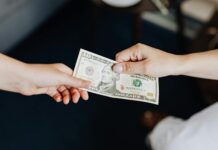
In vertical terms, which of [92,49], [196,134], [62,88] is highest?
[92,49]

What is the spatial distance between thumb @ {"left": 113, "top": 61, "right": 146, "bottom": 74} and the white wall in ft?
2.30

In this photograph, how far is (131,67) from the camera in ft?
3.10

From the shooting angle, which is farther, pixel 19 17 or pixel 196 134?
pixel 19 17

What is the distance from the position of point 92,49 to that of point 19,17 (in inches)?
14.9

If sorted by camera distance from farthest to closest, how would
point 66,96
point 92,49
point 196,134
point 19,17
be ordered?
1. point 92,49
2. point 19,17
3. point 66,96
4. point 196,134

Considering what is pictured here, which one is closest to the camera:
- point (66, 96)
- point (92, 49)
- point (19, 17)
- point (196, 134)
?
point (196, 134)

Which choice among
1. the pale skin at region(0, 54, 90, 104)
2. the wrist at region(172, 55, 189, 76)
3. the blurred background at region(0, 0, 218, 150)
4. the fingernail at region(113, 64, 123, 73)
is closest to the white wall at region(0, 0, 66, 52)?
the blurred background at region(0, 0, 218, 150)

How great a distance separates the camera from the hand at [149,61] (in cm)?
94

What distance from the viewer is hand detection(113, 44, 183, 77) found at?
935 millimetres

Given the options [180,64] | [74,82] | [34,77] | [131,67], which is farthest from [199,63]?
[34,77]

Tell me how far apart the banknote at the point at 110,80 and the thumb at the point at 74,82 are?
4 centimetres

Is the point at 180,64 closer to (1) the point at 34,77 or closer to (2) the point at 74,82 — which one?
(2) the point at 74,82

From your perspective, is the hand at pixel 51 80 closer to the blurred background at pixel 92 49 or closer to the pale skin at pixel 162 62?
the pale skin at pixel 162 62

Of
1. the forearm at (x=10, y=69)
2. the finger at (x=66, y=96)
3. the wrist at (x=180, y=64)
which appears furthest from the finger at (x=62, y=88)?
the wrist at (x=180, y=64)
